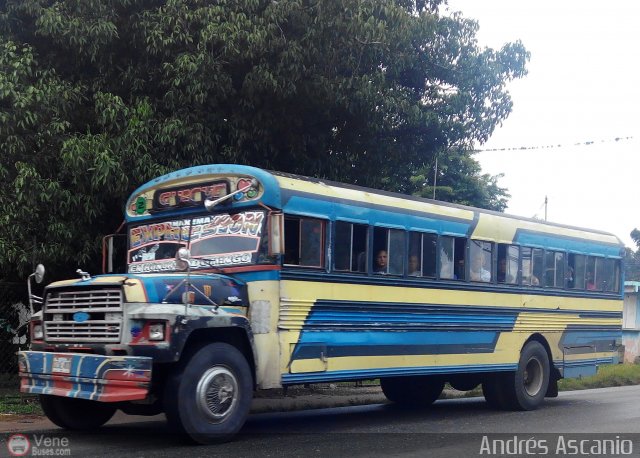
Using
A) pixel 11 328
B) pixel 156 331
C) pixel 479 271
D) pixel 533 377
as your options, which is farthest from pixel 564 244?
pixel 11 328

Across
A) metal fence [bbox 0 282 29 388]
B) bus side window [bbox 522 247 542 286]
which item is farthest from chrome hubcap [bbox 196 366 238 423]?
bus side window [bbox 522 247 542 286]

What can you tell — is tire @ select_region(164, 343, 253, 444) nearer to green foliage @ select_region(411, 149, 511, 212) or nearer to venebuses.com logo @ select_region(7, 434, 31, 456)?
venebuses.com logo @ select_region(7, 434, 31, 456)

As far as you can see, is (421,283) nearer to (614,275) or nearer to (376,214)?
(376,214)

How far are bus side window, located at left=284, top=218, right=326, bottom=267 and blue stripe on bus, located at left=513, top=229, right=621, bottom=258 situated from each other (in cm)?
454

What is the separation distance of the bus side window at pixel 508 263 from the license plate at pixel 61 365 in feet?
22.6

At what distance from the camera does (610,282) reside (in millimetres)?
15852

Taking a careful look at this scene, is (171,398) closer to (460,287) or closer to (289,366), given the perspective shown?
(289,366)

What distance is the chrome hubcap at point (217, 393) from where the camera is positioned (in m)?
8.72

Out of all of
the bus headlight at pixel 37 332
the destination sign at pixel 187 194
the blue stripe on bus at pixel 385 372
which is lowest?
the blue stripe on bus at pixel 385 372

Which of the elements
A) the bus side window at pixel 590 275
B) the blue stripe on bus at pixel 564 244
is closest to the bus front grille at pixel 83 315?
the blue stripe on bus at pixel 564 244

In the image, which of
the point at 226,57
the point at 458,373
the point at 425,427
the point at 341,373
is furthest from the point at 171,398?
the point at 226,57

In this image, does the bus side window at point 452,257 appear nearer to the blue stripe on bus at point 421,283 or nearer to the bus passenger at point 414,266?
the blue stripe on bus at point 421,283

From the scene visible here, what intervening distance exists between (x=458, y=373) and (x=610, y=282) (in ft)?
16.1

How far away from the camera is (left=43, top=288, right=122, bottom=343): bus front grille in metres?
8.67
